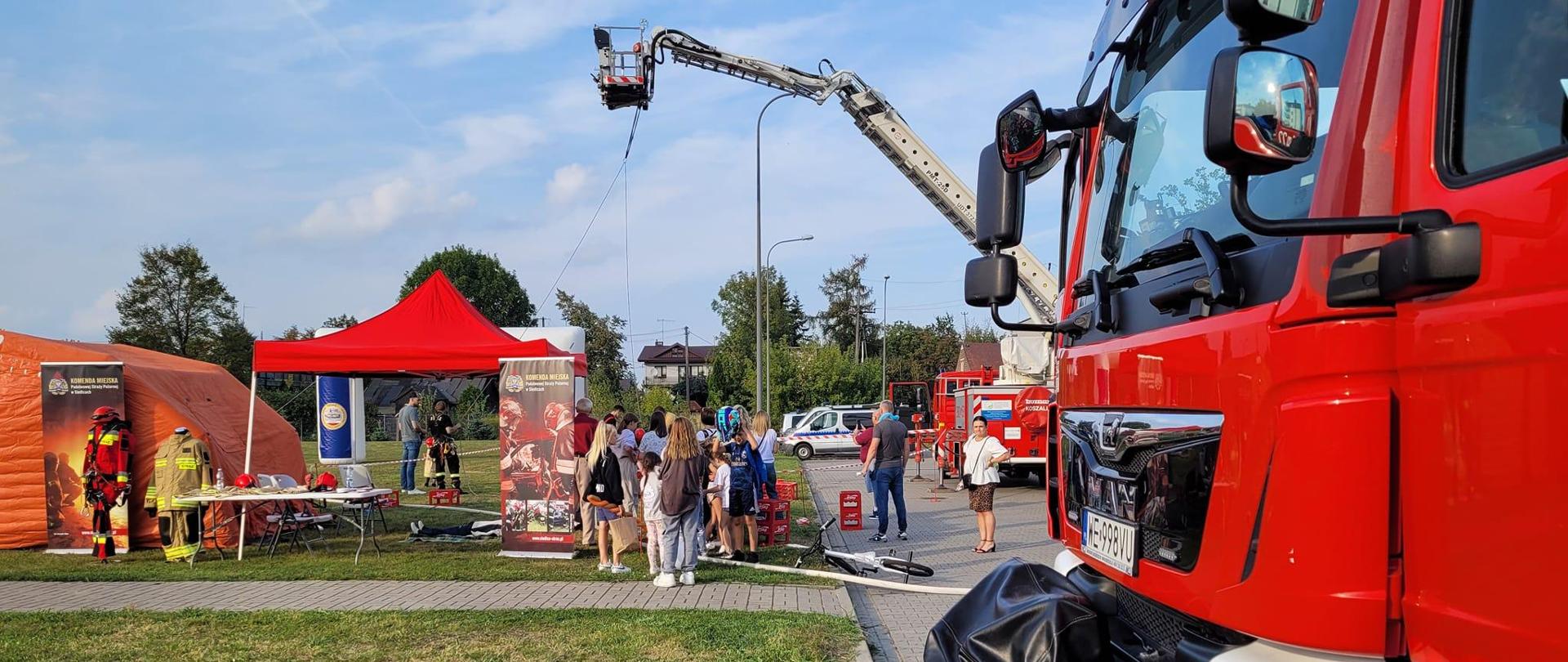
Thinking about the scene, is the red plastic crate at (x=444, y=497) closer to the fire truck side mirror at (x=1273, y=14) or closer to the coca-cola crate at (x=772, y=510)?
the coca-cola crate at (x=772, y=510)

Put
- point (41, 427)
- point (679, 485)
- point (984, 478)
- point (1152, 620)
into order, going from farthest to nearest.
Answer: point (41, 427), point (984, 478), point (679, 485), point (1152, 620)

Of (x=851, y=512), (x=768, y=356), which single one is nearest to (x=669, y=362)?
(x=768, y=356)

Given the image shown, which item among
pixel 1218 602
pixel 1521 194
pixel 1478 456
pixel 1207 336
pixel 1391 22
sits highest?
pixel 1391 22

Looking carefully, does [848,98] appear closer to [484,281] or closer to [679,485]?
[679,485]

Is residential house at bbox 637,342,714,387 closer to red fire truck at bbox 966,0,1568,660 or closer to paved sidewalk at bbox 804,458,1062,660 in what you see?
paved sidewalk at bbox 804,458,1062,660

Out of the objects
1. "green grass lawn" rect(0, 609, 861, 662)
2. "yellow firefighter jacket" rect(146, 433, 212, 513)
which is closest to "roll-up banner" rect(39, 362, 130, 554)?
"yellow firefighter jacket" rect(146, 433, 212, 513)

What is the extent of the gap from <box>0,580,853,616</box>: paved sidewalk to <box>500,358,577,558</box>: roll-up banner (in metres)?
1.66

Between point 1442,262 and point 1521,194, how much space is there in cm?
16

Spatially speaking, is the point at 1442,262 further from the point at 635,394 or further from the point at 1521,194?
the point at 635,394

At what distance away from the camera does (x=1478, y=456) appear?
1.78 m

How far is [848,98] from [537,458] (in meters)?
8.62

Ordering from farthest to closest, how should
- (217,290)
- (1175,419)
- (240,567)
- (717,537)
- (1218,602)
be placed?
1. (217,290)
2. (717,537)
3. (240,567)
4. (1175,419)
5. (1218,602)

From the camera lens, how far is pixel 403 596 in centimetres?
934

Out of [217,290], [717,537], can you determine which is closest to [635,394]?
[217,290]
